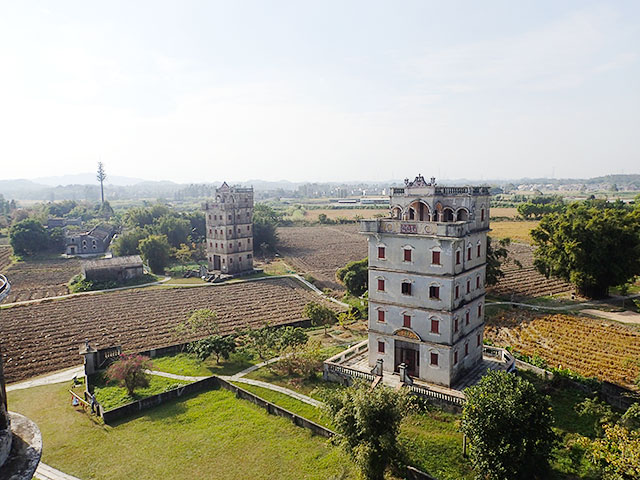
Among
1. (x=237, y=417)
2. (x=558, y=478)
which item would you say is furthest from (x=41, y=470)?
(x=558, y=478)

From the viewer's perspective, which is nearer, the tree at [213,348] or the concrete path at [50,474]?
the concrete path at [50,474]

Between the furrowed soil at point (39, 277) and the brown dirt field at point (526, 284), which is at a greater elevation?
the brown dirt field at point (526, 284)

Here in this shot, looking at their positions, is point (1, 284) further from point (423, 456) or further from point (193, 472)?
point (423, 456)

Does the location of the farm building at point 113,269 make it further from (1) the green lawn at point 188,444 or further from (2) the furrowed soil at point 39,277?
(1) the green lawn at point 188,444

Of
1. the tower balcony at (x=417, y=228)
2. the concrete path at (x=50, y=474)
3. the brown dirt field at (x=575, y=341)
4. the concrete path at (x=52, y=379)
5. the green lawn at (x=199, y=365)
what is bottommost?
the concrete path at (x=52, y=379)

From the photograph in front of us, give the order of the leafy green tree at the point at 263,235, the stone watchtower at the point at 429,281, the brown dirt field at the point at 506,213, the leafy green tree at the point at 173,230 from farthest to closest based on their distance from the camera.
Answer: the brown dirt field at the point at 506,213
the leafy green tree at the point at 263,235
the leafy green tree at the point at 173,230
the stone watchtower at the point at 429,281

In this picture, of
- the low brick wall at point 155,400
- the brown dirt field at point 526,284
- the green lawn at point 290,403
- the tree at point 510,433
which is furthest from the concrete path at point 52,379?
the brown dirt field at point 526,284

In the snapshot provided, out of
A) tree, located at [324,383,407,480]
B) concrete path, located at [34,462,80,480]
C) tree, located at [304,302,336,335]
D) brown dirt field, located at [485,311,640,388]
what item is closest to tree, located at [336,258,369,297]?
tree, located at [304,302,336,335]
